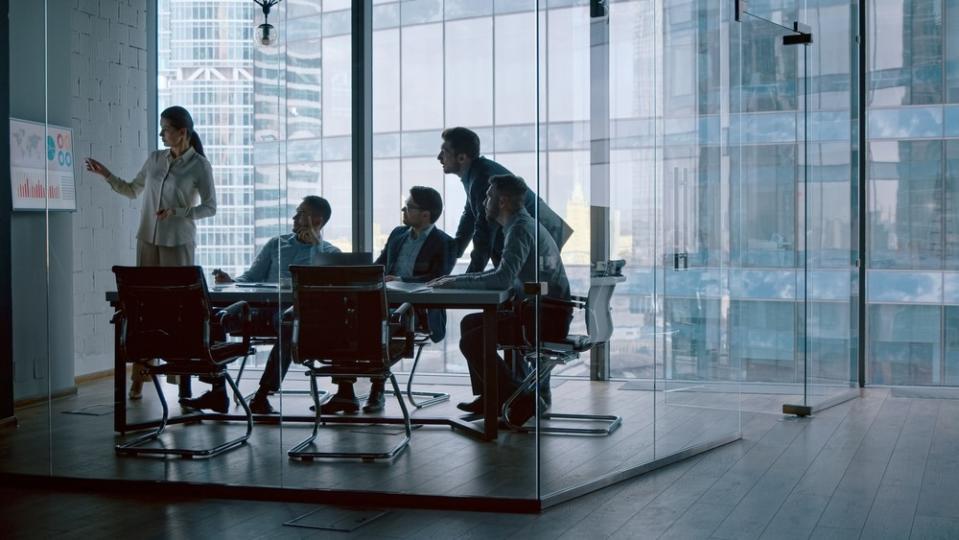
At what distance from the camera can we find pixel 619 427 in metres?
4.55

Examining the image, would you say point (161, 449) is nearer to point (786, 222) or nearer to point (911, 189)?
point (786, 222)

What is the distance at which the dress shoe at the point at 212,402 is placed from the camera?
450 centimetres

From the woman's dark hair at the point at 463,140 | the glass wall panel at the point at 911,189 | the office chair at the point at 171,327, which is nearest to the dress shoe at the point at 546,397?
the woman's dark hair at the point at 463,140

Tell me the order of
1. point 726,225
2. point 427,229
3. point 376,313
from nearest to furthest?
point 427,229 < point 376,313 < point 726,225

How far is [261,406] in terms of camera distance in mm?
4383

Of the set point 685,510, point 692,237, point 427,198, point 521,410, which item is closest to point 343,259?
point 427,198

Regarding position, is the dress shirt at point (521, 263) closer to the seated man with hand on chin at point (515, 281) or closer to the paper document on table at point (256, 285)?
the seated man with hand on chin at point (515, 281)

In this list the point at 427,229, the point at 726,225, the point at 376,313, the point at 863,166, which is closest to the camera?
the point at 427,229

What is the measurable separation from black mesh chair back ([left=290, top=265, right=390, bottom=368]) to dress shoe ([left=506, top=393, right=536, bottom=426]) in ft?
2.02

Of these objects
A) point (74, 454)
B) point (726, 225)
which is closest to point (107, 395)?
point (74, 454)

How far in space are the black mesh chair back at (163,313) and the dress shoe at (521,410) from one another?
1.42 metres

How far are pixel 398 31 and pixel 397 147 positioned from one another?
45 cm

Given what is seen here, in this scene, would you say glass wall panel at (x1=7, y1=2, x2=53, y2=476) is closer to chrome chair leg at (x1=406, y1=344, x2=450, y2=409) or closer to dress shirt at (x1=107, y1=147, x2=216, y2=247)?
dress shirt at (x1=107, y1=147, x2=216, y2=247)

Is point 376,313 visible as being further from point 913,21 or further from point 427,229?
point 913,21
